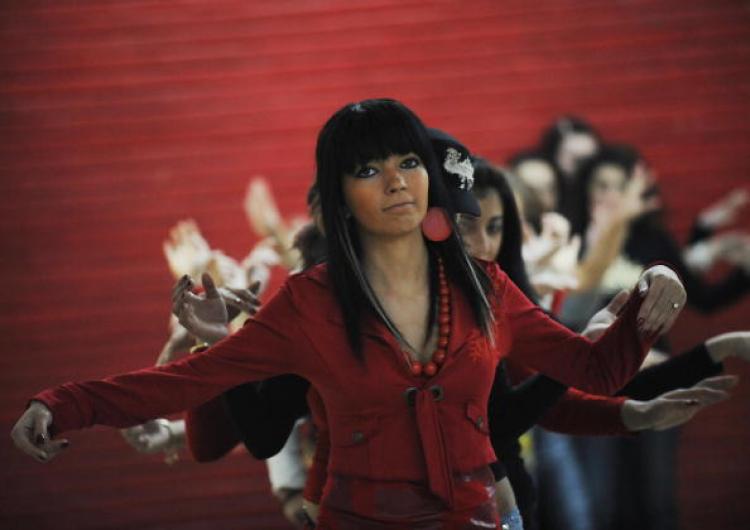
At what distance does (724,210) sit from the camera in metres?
6.70

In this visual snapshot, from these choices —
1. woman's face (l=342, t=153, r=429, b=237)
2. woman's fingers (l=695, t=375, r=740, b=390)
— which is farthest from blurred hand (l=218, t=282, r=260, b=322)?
woman's fingers (l=695, t=375, r=740, b=390)

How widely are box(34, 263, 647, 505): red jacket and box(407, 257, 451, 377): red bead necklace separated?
12 mm

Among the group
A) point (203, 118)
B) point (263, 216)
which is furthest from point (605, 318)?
point (203, 118)

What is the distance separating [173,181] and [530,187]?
5.35 ft

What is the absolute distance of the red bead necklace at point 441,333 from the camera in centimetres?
279

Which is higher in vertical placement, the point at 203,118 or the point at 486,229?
the point at 203,118

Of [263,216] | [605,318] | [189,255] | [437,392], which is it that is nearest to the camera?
[437,392]

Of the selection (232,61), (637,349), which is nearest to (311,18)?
(232,61)

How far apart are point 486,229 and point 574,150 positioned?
3.05 meters

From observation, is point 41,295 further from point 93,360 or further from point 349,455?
point 349,455

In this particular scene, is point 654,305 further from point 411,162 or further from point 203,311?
point 203,311

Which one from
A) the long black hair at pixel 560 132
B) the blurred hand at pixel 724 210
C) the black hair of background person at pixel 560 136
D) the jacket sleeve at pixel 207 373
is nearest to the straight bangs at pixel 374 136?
the jacket sleeve at pixel 207 373

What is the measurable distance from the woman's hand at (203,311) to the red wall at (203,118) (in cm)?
360

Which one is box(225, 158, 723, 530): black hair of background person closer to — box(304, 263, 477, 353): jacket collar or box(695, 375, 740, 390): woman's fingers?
box(695, 375, 740, 390): woman's fingers
